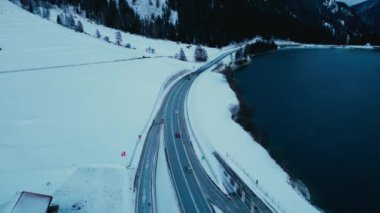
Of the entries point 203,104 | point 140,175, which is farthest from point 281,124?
point 140,175

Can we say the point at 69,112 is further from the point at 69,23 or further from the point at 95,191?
the point at 69,23

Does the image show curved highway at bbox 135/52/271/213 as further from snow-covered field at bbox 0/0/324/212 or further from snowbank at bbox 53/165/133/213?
snowbank at bbox 53/165/133/213

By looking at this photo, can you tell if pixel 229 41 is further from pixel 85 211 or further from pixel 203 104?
pixel 85 211

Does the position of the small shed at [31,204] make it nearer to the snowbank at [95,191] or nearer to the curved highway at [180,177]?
the snowbank at [95,191]

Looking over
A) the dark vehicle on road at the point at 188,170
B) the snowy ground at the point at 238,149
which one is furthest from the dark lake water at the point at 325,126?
the dark vehicle on road at the point at 188,170

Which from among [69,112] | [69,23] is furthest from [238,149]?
[69,23]

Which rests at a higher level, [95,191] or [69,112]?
[69,112]
